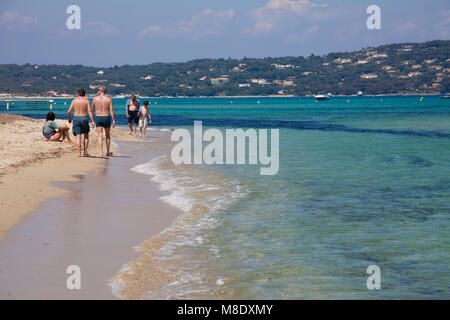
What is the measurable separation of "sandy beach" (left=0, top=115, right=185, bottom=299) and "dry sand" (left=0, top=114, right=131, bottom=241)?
0.02 meters

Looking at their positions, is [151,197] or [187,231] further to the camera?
[151,197]

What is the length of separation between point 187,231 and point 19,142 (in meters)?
12.8

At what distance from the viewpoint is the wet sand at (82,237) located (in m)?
5.69

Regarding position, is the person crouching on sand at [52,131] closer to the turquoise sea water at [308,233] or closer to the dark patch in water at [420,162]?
the turquoise sea water at [308,233]

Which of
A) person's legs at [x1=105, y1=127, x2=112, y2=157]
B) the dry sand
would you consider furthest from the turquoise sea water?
the dry sand

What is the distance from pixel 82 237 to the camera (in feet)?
24.9

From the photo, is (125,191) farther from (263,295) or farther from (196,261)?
(263,295)

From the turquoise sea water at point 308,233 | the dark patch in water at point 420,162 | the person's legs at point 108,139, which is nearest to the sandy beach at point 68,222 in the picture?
the turquoise sea water at point 308,233

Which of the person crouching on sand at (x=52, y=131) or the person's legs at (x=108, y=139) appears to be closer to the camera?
the person's legs at (x=108, y=139)

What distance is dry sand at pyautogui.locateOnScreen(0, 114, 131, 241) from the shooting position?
30.6 ft

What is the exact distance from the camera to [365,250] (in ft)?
24.4

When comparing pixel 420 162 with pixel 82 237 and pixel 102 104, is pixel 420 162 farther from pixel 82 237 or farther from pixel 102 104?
pixel 82 237
